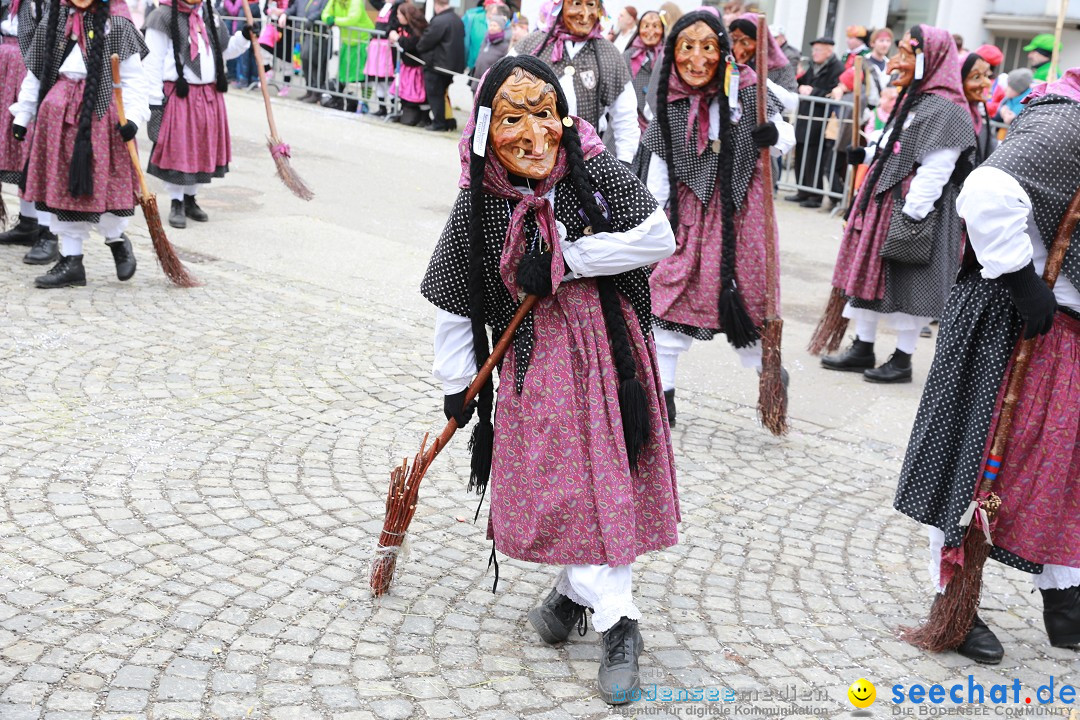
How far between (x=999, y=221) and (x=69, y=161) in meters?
5.59

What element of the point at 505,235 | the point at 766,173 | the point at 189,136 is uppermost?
the point at 766,173

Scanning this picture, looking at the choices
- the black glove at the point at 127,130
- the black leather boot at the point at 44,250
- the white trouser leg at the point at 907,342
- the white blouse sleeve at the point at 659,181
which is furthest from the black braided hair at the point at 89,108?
the white trouser leg at the point at 907,342

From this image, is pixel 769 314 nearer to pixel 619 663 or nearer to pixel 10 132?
pixel 619 663

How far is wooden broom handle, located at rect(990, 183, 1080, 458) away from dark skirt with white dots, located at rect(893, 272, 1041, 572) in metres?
0.06

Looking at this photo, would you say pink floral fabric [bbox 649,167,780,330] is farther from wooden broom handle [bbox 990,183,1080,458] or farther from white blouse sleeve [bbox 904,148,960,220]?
wooden broom handle [bbox 990,183,1080,458]

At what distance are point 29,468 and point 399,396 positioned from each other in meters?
1.87

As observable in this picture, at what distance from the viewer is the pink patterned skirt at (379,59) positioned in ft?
52.9

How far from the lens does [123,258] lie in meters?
7.64

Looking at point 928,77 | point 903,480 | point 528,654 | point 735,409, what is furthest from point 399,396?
point 928,77

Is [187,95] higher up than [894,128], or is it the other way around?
[894,128]

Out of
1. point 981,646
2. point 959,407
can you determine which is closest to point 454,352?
point 959,407

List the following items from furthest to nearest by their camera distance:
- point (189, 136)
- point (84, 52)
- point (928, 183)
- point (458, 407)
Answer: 1. point (189, 136)
2. point (84, 52)
3. point (928, 183)
4. point (458, 407)

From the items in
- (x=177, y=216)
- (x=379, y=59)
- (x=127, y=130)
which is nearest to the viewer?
(x=127, y=130)

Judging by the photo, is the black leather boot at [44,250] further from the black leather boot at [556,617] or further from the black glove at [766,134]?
the black leather boot at [556,617]
